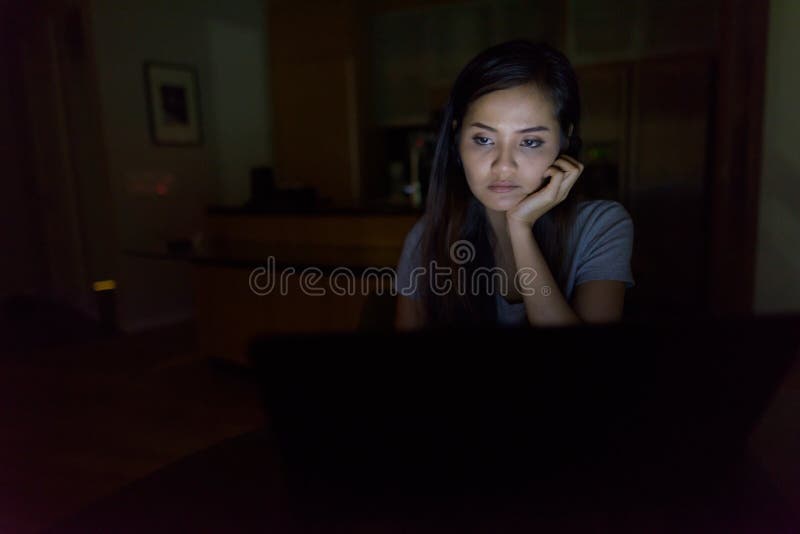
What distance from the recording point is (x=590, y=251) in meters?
0.99

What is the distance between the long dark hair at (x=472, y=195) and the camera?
0.89 meters

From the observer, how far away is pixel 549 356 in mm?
400

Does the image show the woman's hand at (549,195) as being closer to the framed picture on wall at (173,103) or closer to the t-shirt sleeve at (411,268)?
the t-shirt sleeve at (411,268)

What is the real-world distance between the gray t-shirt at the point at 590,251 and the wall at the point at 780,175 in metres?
2.35

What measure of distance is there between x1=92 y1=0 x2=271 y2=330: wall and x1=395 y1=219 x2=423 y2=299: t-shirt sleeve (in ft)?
9.06

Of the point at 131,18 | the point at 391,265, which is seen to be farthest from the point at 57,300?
the point at 391,265

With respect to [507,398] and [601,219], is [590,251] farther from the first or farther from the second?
[507,398]

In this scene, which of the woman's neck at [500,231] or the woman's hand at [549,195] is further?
the woman's neck at [500,231]

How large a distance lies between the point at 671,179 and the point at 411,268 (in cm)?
278

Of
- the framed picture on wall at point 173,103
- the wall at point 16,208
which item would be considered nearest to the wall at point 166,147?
the framed picture on wall at point 173,103

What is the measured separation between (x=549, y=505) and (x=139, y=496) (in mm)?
418

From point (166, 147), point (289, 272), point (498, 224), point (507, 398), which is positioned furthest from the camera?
point (166, 147)

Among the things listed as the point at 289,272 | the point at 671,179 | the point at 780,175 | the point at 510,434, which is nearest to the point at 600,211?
the point at 510,434

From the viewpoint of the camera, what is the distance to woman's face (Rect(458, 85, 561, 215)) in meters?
0.88
